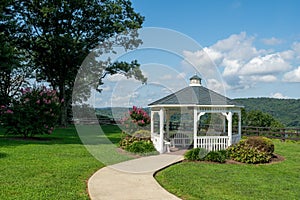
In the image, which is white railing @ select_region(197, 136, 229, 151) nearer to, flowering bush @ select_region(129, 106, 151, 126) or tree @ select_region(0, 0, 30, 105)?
flowering bush @ select_region(129, 106, 151, 126)

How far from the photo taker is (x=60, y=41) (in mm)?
21859

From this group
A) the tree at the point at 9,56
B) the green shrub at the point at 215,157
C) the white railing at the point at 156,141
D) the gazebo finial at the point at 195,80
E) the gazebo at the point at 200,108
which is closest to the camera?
the green shrub at the point at 215,157

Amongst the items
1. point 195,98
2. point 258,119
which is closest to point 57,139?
point 195,98

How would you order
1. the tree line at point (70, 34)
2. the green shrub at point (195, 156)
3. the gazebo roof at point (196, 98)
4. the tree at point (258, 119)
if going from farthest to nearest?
the tree at point (258, 119) < the tree line at point (70, 34) < the gazebo roof at point (196, 98) < the green shrub at point (195, 156)

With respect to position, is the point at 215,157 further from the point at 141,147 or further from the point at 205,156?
the point at 141,147

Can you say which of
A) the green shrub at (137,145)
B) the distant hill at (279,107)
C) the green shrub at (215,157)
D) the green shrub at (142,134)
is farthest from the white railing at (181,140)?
the distant hill at (279,107)

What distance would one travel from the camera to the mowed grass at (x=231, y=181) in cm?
601

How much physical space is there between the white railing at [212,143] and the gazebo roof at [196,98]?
4.09 ft

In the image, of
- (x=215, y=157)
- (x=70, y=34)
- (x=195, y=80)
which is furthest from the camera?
(x=70, y=34)

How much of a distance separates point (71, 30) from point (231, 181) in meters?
20.3

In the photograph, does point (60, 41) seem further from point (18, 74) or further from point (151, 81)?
point (18, 74)

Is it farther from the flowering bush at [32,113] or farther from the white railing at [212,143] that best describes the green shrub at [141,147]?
the flowering bush at [32,113]

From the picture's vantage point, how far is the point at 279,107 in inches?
1565

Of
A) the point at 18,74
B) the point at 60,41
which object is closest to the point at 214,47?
the point at 60,41
